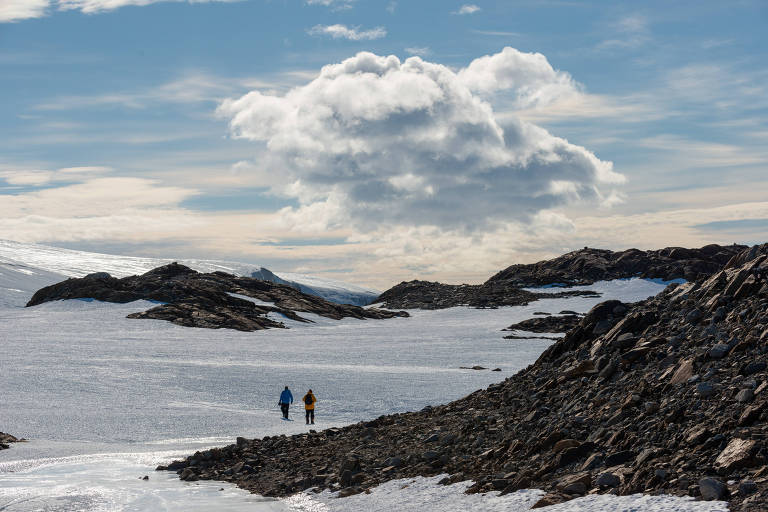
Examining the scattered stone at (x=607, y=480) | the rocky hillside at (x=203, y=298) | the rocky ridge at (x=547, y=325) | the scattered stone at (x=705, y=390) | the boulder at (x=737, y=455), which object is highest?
the rocky hillside at (x=203, y=298)

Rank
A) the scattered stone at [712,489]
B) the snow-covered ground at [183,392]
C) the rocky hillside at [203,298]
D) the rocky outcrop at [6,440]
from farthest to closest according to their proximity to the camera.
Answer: the rocky hillside at [203,298] < the rocky outcrop at [6,440] < the snow-covered ground at [183,392] < the scattered stone at [712,489]

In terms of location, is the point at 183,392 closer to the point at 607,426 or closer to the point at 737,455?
the point at 607,426

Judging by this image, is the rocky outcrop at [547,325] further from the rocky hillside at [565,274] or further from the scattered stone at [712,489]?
the scattered stone at [712,489]

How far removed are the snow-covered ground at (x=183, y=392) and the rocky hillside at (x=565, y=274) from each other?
44.1 meters

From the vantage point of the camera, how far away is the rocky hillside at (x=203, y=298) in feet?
254

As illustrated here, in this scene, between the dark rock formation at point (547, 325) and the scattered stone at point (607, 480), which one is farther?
the dark rock formation at point (547, 325)

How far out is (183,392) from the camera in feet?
115

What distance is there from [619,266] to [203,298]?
88.0m

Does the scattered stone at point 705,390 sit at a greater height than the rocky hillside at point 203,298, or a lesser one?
lesser

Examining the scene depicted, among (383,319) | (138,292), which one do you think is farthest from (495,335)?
(138,292)

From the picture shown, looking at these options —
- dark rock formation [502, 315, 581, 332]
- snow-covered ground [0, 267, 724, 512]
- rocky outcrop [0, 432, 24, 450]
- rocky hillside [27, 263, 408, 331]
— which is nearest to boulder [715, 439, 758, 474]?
snow-covered ground [0, 267, 724, 512]

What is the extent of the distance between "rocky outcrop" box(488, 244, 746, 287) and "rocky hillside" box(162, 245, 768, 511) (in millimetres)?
111311

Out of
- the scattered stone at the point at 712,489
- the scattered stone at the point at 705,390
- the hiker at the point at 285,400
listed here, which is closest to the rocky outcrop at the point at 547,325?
the hiker at the point at 285,400

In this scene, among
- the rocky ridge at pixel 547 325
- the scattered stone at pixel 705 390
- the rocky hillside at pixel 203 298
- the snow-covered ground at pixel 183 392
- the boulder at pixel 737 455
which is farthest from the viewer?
the rocky hillside at pixel 203 298
